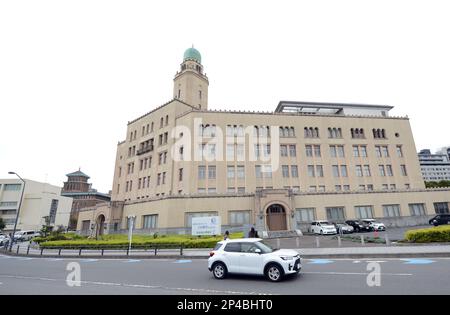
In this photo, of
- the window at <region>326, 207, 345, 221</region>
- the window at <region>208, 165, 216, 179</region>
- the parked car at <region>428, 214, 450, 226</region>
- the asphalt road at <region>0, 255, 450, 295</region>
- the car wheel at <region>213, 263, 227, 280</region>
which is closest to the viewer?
the asphalt road at <region>0, 255, 450, 295</region>

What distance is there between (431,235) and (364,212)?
2070 centimetres

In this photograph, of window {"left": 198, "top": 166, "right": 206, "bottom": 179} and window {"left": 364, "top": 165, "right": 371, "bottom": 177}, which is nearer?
window {"left": 198, "top": 166, "right": 206, "bottom": 179}

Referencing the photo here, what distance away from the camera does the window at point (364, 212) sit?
3544 cm

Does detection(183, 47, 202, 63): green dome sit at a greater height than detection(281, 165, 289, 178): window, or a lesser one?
greater

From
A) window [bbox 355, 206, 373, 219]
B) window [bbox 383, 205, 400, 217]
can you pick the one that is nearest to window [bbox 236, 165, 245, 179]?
window [bbox 355, 206, 373, 219]

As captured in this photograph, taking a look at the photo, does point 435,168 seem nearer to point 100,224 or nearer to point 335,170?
point 335,170

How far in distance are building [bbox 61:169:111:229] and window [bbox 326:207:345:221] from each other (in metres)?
81.5

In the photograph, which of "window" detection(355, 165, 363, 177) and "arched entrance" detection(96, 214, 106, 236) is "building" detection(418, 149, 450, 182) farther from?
"arched entrance" detection(96, 214, 106, 236)

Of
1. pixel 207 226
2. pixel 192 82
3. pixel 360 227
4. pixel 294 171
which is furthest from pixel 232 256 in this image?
pixel 192 82

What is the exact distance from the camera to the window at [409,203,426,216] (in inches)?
1419

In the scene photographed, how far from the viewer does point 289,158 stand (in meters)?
40.5

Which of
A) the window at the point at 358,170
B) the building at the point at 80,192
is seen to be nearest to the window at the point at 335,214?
the window at the point at 358,170

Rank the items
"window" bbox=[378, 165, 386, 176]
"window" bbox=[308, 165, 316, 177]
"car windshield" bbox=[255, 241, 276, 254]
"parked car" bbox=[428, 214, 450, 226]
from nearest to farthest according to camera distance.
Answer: "car windshield" bbox=[255, 241, 276, 254] < "parked car" bbox=[428, 214, 450, 226] < "window" bbox=[308, 165, 316, 177] < "window" bbox=[378, 165, 386, 176]
